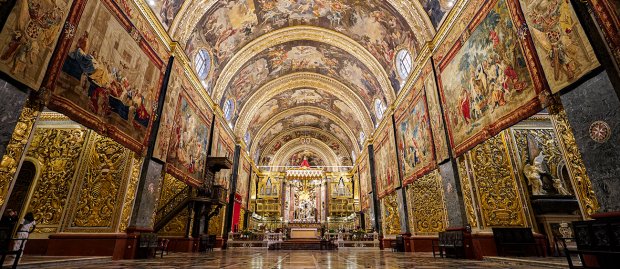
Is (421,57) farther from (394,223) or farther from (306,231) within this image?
(306,231)

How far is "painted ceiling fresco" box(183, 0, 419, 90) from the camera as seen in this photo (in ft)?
40.4

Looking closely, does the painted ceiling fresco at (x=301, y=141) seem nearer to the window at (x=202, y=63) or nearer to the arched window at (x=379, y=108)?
the arched window at (x=379, y=108)

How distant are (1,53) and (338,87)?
59.3 feet

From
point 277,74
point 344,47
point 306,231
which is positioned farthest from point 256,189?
point 344,47

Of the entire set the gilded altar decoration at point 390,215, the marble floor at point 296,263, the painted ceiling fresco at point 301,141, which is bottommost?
the marble floor at point 296,263

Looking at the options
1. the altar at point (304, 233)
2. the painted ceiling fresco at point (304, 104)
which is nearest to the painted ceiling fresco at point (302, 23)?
the painted ceiling fresco at point (304, 104)

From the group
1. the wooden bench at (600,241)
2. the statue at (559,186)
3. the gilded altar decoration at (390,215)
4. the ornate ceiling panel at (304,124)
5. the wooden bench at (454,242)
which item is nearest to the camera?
the wooden bench at (600,241)

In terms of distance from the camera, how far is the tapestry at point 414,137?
11.2 meters

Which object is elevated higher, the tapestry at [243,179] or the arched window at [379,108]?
the arched window at [379,108]

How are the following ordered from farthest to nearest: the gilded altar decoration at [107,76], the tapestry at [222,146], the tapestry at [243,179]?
the tapestry at [243,179], the tapestry at [222,146], the gilded altar decoration at [107,76]

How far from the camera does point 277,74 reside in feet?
66.8

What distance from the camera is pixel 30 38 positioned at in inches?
203

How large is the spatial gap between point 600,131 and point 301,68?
1769cm

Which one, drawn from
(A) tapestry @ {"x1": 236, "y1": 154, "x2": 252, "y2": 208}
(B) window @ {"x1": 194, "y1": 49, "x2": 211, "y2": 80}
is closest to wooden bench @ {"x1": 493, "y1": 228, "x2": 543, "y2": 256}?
(B) window @ {"x1": 194, "y1": 49, "x2": 211, "y2": 80}
